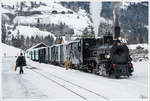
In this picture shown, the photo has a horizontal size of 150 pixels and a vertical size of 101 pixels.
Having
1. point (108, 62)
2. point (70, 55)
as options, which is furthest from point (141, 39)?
point (108, 62)

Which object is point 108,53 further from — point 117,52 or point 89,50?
point 89,50

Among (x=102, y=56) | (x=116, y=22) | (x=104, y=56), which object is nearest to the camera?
(x=116, y=22)

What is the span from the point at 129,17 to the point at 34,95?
100824mm

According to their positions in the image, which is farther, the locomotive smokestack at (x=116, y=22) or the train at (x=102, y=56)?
the train at (x=102, y=56)

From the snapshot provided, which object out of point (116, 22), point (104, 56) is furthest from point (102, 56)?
point (116, 22)

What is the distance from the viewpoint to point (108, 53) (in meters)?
17.2

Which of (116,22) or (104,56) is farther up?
(116,22)

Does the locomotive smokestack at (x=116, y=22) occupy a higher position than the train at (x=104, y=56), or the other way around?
the locomotive smokestack at (x=116, y=22)

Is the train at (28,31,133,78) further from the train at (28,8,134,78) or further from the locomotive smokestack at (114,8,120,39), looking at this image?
the locomotive smokestack at (114,8,120,39)

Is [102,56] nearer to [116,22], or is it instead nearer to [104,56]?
[104,56]

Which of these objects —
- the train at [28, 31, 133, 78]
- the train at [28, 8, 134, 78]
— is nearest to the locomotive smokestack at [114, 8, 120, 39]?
the train at [28, 8, 134, 78]

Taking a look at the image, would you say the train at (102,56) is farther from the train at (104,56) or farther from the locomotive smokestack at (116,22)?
the locomotive smokestack at (116,22)

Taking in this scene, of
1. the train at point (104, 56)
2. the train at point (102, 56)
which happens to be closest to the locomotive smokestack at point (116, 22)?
the train at point (104, 56)

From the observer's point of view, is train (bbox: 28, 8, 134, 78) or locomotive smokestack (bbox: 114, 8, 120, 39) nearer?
locomotive smokestack (bbox: 114, 8, 120, 39)
